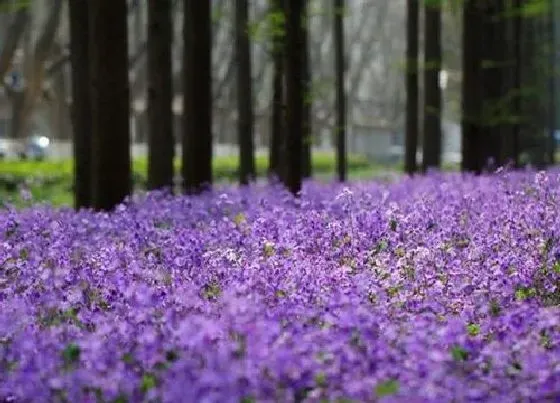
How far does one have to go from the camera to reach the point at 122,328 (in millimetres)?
3742

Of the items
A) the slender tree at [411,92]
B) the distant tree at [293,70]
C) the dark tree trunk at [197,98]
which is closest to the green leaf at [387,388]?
the distant tree at [293,70]

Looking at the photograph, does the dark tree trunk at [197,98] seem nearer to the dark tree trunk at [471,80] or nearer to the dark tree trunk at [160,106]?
the dark tree trunk at [160,106]

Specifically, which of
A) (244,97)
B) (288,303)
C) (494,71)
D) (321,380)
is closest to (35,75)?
(244,97)

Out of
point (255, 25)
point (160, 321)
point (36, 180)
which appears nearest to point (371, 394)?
point (160, 321)

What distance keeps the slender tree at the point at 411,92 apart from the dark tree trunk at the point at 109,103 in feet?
40.0

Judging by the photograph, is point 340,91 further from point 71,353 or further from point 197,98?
point 71,353

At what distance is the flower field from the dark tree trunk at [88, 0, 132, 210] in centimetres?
135

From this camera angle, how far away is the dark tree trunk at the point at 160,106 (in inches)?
499

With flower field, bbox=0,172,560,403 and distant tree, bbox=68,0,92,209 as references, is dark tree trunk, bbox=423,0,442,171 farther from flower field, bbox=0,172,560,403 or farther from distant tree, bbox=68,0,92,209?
flower field, bbox=0,172,560,403

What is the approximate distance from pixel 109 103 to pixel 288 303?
5445 mm

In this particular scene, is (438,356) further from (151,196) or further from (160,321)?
(151,196)

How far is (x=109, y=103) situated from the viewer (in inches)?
369

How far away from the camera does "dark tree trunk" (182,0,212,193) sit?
1200cm

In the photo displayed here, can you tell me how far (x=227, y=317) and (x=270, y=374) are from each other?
0.54 meters
